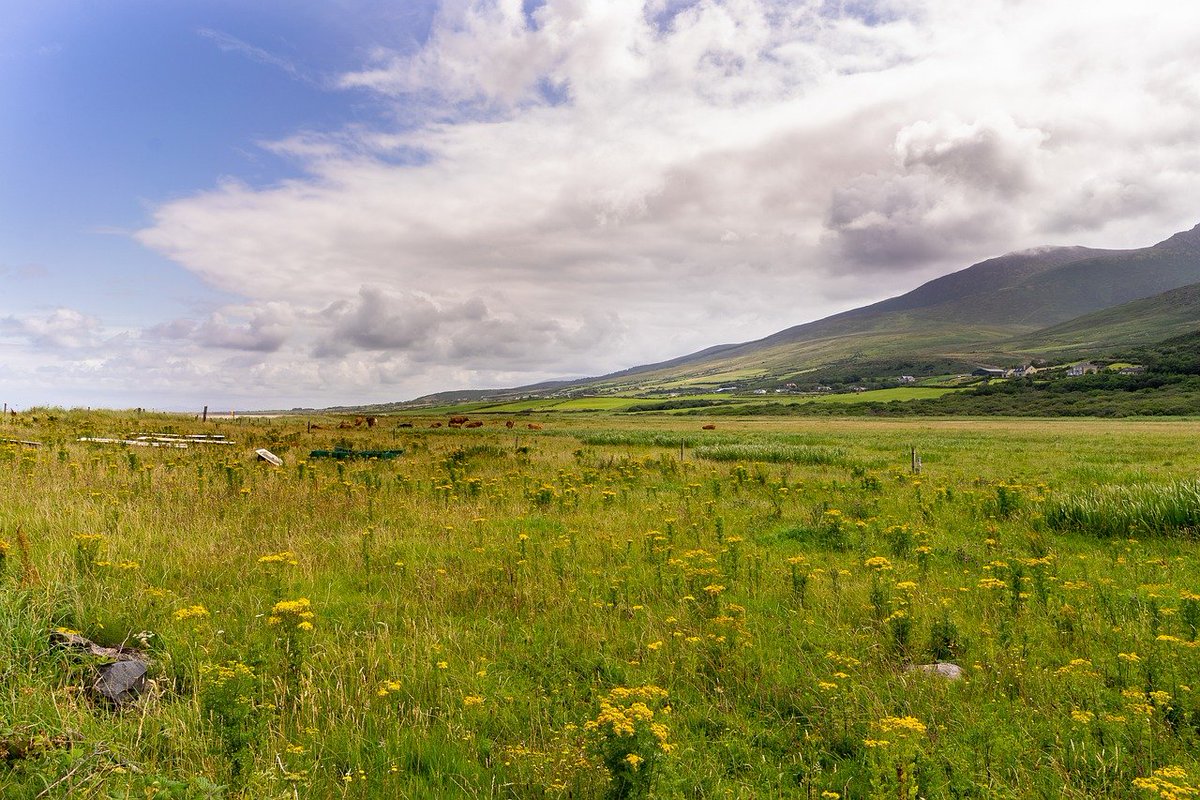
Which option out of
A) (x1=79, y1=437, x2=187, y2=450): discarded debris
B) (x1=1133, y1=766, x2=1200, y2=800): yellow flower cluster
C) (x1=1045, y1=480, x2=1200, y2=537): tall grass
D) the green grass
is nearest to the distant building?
the green grass

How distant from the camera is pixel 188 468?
16750mm

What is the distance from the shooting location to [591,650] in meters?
6.37

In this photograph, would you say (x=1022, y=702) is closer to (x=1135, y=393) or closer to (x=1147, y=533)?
(x=1147, y=533)

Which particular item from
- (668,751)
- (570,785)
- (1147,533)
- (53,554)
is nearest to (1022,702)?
(668,751)

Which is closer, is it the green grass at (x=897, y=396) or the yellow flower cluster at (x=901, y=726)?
the yellow flower cluster at (x=901, y=726)

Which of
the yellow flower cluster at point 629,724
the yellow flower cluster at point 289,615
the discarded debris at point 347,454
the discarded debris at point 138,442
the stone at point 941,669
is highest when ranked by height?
Result: the discarded debris at point 138,442

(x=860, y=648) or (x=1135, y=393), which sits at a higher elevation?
(x=860, y=648)

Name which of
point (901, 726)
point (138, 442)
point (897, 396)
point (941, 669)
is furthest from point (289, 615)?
point (897, 396)

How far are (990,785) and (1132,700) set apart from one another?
6.47ft

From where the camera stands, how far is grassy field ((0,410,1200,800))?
4137 mm

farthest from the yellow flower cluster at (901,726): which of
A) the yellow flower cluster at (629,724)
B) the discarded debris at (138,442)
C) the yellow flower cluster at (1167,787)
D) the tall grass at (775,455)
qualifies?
the discarded debris at (138,442)

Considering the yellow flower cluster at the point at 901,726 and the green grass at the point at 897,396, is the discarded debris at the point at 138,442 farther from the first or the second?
the green grass at the point at 897,396

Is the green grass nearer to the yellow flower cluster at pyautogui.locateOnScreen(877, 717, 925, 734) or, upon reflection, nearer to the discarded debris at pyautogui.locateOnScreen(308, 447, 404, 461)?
the discarded debris at pyautogui.locateOnScreen(308, 447, 404, 461)

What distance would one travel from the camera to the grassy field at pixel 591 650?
163 inches
